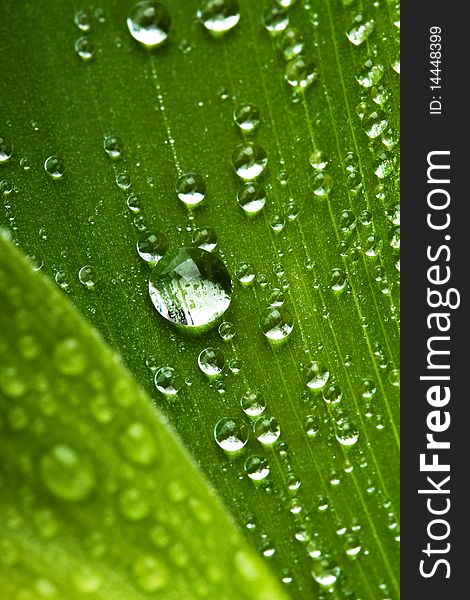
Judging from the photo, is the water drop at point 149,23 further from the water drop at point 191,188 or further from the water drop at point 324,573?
the water drop at point 324,573

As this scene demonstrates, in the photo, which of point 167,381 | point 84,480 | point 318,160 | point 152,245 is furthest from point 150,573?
point 318,160

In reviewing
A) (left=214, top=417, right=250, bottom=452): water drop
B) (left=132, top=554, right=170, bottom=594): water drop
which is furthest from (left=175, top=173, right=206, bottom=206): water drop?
(left=132, top=554, right=170, bottom=594): water drop

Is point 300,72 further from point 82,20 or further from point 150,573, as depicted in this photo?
point 150,573

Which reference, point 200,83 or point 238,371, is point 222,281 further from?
point 200,83

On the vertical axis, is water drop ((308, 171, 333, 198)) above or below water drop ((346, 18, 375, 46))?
below

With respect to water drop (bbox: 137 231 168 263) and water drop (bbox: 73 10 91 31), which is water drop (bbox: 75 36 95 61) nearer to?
water drop (bbox: 73 10 91 31)

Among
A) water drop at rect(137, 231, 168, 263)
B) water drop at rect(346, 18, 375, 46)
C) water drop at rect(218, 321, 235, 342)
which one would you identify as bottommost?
water drop at rect(218, 321, 235, 342)
